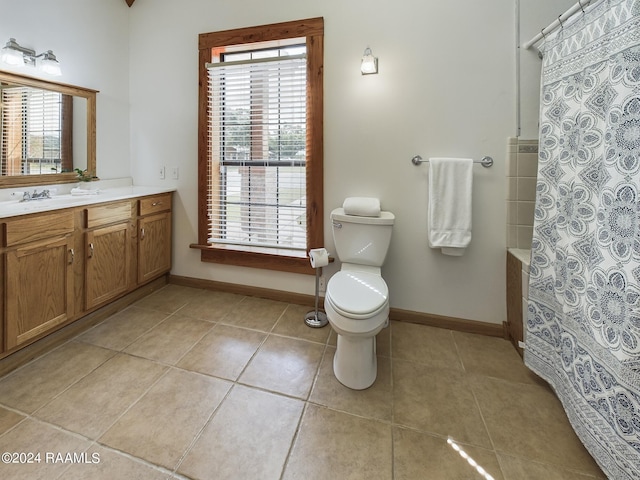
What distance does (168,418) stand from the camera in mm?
1350

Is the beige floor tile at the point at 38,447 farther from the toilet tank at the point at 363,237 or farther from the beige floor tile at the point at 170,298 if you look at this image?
the toilet tank at the point at 363,237

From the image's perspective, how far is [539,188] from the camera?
156 centimetres

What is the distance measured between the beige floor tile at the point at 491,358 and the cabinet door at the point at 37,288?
244cm

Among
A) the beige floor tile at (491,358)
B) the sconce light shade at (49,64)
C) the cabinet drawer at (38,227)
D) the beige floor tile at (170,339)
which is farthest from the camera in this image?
the sconce light shade at (49,64)

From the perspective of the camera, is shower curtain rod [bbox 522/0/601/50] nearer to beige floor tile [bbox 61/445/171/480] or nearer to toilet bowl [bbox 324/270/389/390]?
toilet bowl [bbox 324/270/389/390]

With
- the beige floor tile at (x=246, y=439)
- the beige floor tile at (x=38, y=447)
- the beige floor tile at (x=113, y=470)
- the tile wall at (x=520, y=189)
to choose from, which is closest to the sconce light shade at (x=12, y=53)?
the beige floor tile at (x=38, y=447)

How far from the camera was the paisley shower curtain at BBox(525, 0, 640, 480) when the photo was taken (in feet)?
3.31

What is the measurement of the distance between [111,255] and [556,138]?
282 centimetres

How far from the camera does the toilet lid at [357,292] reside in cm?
148

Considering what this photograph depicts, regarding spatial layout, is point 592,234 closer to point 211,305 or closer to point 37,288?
point 211,305

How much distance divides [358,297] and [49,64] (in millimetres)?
2573

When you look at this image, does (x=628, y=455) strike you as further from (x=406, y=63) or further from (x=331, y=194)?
(x=406, y=63)

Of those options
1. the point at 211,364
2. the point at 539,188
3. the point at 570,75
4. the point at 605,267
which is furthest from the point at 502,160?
the point at 211,364

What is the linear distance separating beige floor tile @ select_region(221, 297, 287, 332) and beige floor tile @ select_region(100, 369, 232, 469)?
58 cm
